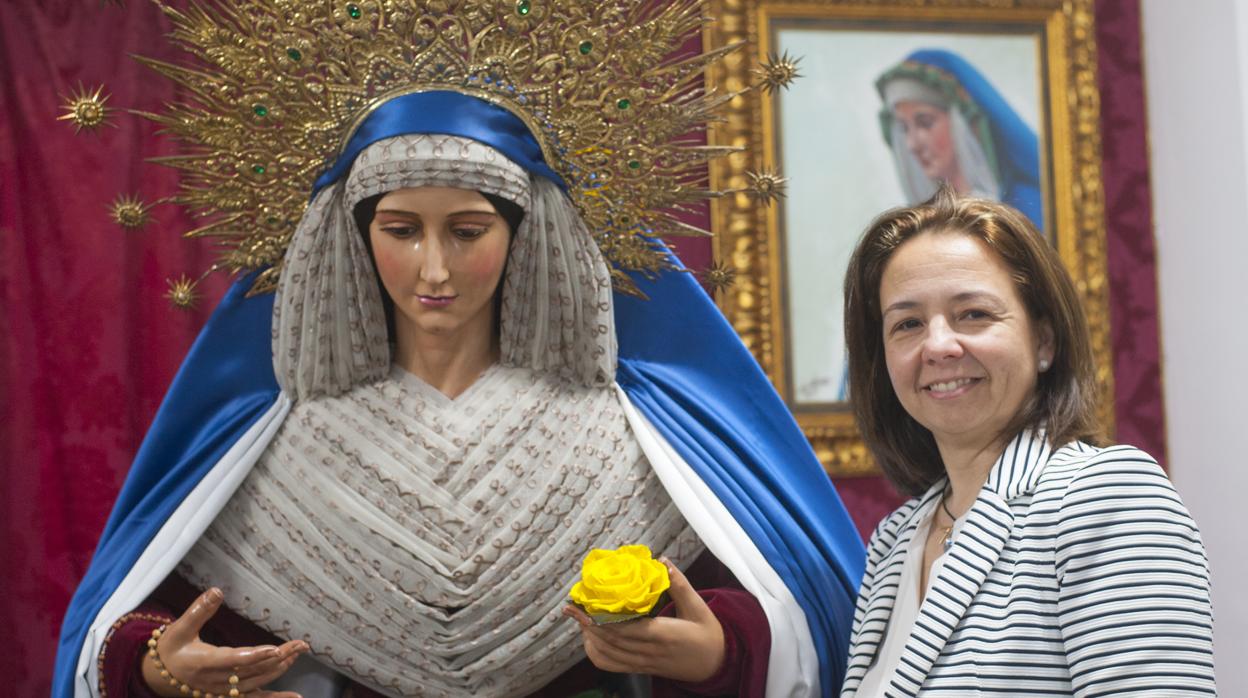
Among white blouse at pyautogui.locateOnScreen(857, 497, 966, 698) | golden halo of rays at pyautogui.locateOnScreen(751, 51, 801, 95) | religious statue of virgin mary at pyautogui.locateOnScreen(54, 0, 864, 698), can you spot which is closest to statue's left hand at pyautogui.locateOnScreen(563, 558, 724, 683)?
religious statue of virgin mary at pyautogui.locateOnScreen(54, 0, 864, 698)

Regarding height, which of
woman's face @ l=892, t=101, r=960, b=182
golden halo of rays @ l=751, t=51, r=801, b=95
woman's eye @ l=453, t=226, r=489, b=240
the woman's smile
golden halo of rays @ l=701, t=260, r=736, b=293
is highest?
woman's face @ l=892, t=101, r=960, b=182

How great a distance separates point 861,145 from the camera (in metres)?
3.58

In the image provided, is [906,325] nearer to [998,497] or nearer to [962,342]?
[962,342]

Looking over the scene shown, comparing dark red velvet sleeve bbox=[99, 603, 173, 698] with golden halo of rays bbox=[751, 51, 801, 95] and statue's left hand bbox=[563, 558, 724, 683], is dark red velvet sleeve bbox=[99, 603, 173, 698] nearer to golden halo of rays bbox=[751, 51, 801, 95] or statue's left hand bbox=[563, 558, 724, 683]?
statue's left hand bbox=[563, 558, 724, 683]

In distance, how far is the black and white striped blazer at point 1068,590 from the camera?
1.60 metres

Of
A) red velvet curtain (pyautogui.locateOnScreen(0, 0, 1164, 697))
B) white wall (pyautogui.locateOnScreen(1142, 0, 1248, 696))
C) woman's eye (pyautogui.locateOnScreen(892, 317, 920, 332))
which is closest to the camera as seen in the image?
woman's eye (pyautogui.locateOnScreen(892, 317, 920, 332))

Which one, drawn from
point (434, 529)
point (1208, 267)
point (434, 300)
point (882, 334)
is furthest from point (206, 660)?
point (1208, 267)

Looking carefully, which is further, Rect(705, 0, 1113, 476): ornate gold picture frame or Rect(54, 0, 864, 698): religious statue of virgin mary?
Rect(705, 0, 1113, 476): ornate gold picture frame

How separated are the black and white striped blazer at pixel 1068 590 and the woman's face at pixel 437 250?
91cm

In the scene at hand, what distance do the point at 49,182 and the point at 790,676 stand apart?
83.9 inches

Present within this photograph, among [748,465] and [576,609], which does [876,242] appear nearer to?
[748,465]

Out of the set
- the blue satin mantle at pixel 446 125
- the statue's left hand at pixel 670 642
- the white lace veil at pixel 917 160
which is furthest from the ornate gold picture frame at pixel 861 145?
the statue's left hand at pixel 670 642

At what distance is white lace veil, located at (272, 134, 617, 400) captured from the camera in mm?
2273

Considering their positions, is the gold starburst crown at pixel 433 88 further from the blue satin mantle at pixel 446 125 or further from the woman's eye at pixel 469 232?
the woman's eye at pixel 469 232
